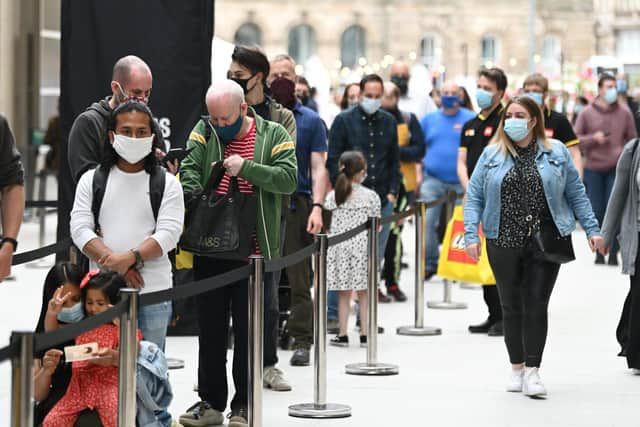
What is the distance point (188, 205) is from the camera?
8023 millimetres

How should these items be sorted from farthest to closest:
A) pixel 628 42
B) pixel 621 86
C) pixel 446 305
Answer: pixel 628 42 → pixel 621 86 → pixel 446 305

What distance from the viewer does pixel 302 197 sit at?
34.8ft

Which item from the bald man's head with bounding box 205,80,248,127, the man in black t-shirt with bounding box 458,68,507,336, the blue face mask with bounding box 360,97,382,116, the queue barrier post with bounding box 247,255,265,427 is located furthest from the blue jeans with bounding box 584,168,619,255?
the queue barrier post with bounding box 247,255,265,427

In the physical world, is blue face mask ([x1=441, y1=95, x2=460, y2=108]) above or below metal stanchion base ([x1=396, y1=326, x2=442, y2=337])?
above

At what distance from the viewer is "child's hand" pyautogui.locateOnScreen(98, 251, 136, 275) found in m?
7.09

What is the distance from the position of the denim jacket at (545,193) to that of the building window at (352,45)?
7578 cm

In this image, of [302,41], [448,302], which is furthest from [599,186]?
[302,41]

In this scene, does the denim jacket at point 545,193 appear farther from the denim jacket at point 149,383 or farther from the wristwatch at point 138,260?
the denim jacket at point 149,383

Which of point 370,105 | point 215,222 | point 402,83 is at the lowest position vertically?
point 215,222

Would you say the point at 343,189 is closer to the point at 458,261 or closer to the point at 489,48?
the point at 458,261

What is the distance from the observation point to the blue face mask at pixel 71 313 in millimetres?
6703

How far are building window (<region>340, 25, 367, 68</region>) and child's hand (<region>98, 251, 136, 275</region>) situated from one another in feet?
256

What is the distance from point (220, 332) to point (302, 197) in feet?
8.59

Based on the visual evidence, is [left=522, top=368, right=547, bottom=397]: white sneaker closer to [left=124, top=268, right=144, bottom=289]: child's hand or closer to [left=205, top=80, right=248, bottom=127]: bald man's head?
[left=205, top=80, right=248, bottom=127]: bald man's head
